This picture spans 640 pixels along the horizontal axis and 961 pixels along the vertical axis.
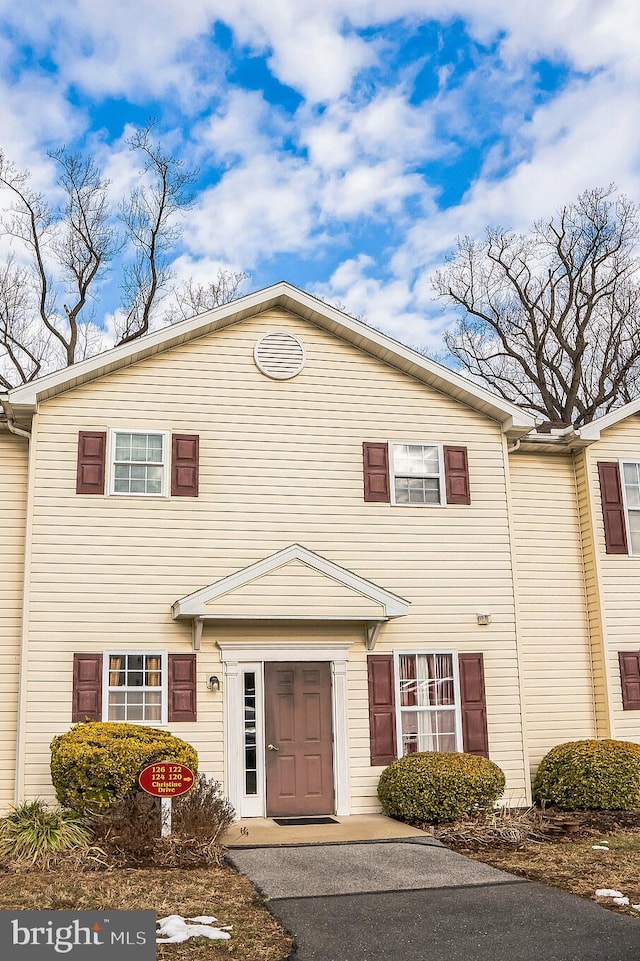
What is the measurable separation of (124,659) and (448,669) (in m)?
4.94

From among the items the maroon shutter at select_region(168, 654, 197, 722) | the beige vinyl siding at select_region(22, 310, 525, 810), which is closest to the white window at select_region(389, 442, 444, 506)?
the beige vinyl siding at select_region(22, 310, 525, 810)

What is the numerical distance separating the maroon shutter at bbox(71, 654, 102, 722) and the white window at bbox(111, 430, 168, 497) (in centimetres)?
249

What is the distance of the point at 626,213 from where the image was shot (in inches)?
1099

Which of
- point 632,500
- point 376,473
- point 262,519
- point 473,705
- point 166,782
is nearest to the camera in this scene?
point 166,782

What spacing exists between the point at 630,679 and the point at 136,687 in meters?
8.11

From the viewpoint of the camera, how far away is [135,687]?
43.2ft

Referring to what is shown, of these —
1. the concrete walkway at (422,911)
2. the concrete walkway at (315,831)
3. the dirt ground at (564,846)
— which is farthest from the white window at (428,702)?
the concrete walkway at (422,911)

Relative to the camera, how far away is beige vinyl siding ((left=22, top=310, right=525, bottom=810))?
13.3 meters

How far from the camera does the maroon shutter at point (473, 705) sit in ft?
46.3

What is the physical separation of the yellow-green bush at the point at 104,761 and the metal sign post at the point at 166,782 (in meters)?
0.44

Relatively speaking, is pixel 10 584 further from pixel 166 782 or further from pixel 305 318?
pixel 305 318

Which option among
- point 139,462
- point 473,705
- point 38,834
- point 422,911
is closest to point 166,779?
point 38,834

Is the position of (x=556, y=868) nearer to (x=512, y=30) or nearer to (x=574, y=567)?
(x=574, y=567)

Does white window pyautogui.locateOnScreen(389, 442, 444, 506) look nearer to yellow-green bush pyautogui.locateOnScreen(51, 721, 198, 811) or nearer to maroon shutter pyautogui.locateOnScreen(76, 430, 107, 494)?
maroon shutter pyautogui.locateOnScreen(76, 430, 107, 494)
